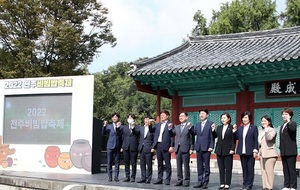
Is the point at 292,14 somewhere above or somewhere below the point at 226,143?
above

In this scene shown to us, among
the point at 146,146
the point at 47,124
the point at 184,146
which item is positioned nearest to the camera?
the point at 184,146

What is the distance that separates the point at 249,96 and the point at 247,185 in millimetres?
5473

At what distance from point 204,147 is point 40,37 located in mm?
13858

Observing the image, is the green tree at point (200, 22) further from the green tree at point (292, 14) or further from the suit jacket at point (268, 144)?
the suit jacket at point (268, 144)

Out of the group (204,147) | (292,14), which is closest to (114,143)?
(204,147)

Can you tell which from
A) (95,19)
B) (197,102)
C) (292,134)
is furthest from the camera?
(95,19)

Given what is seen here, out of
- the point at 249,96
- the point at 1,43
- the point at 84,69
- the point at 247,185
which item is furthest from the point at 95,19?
the point at 247,185

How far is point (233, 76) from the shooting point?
522 inches

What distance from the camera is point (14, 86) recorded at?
1265 cm

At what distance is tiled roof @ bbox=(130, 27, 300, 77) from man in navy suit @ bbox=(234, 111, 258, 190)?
3.58m

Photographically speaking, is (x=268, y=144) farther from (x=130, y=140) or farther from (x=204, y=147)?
(x=130, y=140)

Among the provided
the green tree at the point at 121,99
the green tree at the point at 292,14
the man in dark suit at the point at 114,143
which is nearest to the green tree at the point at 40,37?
the green tree at the point at 121,99

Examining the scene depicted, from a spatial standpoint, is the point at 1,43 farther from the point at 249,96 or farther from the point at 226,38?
the point at 249,96

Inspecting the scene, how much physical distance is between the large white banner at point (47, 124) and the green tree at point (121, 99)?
30.3ft
